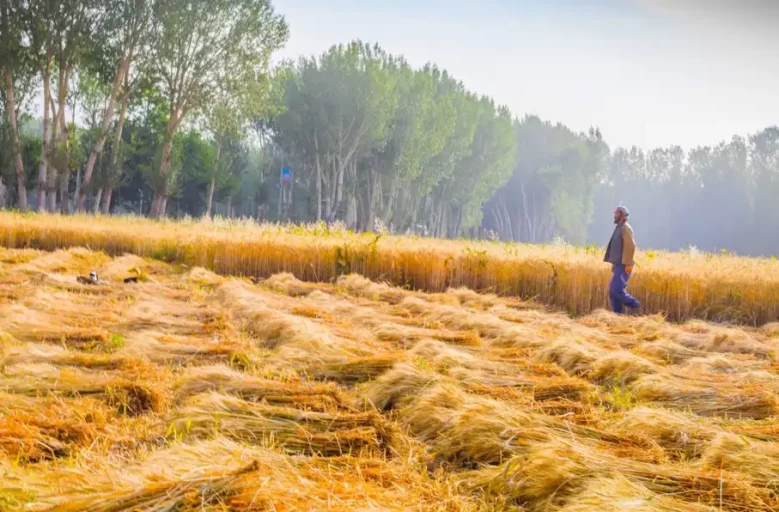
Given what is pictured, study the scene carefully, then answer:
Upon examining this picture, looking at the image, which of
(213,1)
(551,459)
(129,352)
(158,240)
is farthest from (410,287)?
(213,1)

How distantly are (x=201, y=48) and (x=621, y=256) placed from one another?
2071cm

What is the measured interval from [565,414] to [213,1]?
2497cm

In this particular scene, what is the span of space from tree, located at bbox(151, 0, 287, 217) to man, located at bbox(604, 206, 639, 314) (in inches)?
781

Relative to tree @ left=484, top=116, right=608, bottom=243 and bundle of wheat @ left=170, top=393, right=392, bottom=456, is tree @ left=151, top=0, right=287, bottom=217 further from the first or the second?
tree @ left=484, top=116, right=608, bottom=243

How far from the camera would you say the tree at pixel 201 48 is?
24.8 metres

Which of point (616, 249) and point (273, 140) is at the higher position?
point (273, 140)

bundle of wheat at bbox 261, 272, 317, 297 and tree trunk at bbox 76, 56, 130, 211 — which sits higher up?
tree trunk at bbox 76, 56, 130, 211

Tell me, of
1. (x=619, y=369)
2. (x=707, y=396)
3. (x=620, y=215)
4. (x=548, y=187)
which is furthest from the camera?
(x=548, y=187)

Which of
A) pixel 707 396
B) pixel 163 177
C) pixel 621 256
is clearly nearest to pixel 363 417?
pixel 707 396

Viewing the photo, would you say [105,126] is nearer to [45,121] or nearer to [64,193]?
[45,121]

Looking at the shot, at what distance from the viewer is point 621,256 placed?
9031mm

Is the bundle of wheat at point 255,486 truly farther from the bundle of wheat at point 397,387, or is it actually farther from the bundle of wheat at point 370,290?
the bundle of wheat at point 370,290

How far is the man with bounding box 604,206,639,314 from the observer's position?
8.94 m

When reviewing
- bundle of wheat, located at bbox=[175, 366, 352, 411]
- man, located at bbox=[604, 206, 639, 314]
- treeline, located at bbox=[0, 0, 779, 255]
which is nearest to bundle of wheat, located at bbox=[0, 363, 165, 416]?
bundle of wheat, located at bbox=[175, 366, 352, 411]
